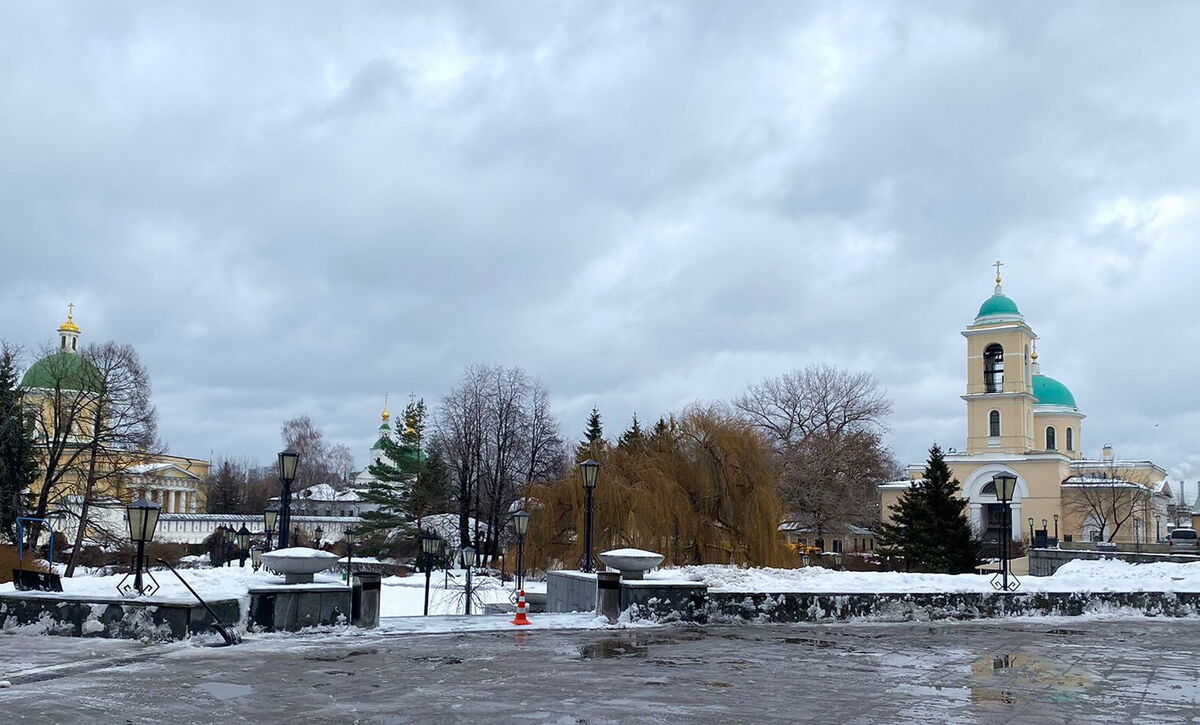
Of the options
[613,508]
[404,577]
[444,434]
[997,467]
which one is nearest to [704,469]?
[613,508]

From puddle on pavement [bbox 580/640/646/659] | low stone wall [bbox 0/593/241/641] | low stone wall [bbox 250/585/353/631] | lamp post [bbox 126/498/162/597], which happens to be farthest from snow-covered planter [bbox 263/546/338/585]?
puddle on pavement [bbox 580/640/646/659]

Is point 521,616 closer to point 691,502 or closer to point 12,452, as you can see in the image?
point 691,502

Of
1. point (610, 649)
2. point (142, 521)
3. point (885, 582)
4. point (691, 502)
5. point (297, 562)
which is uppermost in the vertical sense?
point (691, 502)

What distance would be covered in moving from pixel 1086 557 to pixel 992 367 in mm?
32968

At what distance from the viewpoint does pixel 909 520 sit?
42469 mm

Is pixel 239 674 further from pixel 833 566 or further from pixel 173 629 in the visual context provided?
pixel 833 566

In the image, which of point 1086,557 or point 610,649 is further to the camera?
point 1086,557

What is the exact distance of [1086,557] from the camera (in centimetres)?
3762

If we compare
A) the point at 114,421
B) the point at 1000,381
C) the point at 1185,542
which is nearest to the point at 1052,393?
the point at 1000,381

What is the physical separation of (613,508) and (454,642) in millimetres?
15219

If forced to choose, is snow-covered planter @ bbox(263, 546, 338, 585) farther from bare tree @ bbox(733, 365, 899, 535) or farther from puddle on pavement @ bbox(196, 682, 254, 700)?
bare tree @ bbox(733, 365, 899, 535)

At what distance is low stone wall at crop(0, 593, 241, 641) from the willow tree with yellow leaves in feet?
53.2

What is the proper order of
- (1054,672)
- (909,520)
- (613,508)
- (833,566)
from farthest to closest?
(833,566), (909,520), (613,508), (1054,672)

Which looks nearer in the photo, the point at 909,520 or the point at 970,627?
the point at 970,627
